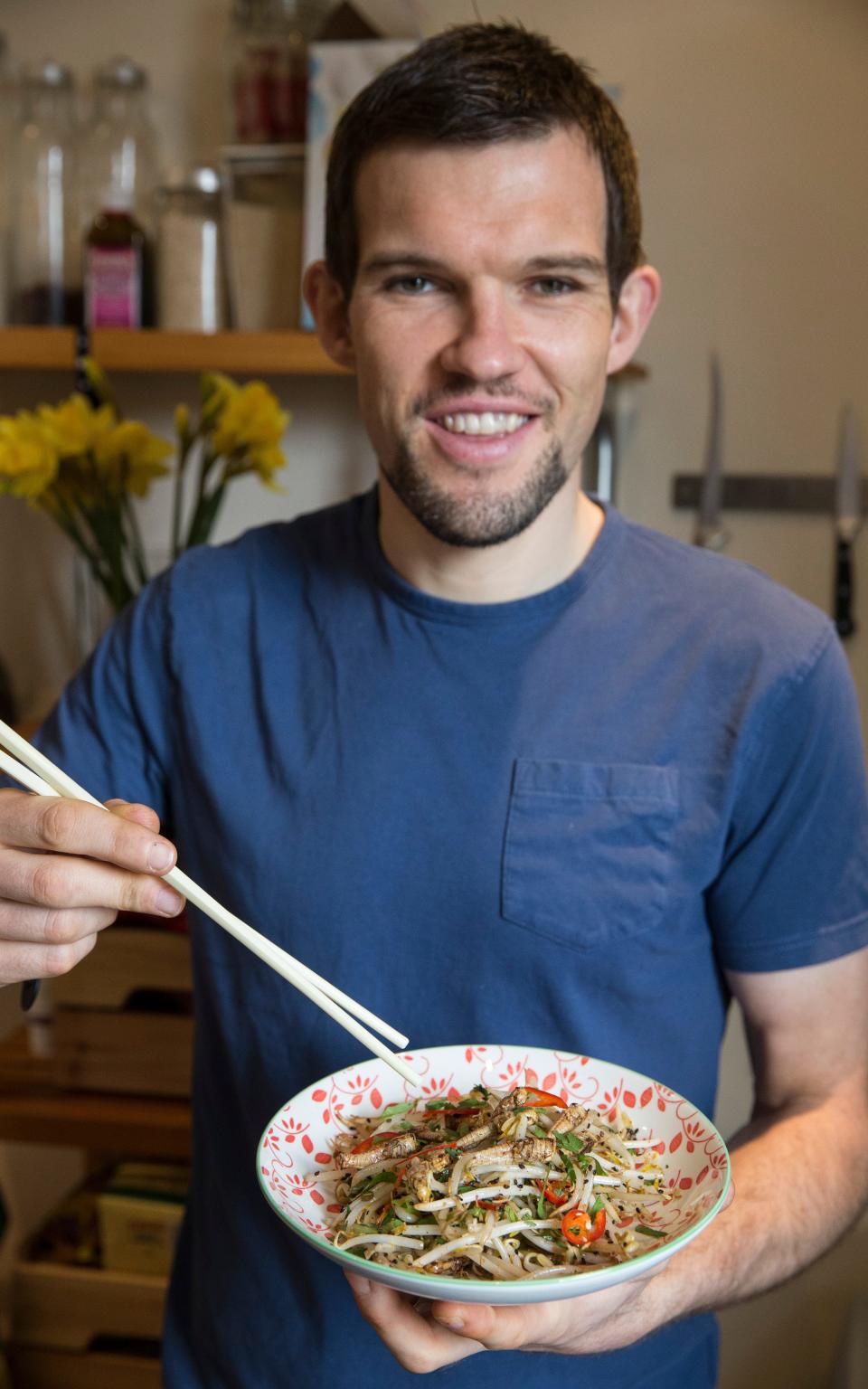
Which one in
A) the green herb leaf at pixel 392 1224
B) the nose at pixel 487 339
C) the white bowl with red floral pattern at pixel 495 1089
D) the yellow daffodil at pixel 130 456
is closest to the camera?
the white bowl with red floral pattern at pixel 495 1089

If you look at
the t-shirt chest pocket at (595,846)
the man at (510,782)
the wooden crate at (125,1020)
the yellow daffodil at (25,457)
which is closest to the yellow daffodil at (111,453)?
the yellow daffodil at (25,457)

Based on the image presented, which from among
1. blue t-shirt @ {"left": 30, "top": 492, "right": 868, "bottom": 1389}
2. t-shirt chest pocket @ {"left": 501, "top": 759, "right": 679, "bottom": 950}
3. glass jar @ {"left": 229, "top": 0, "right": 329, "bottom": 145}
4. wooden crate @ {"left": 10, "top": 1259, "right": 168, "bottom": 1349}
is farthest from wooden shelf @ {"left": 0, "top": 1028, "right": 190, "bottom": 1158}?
glass jar @ {"left": 229, "top": 0, "right": 329, "bottom": 145}

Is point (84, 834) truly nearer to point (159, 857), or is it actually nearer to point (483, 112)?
point (159, 857)

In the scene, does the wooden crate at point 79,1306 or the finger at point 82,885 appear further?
the wooden crate at point 79,1306

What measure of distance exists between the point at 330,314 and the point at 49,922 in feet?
2.35

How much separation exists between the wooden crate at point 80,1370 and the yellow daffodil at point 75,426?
4.42ft

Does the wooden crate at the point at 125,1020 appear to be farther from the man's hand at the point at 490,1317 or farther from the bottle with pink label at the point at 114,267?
the man's hand at the point at 490,1317

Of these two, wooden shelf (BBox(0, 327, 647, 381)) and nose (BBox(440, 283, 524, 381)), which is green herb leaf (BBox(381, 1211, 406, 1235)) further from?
wooden shelf (BBox(0, 327, 647, 381))

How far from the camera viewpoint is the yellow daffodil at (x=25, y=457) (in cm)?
177

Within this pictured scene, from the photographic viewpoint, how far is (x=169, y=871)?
34.7 inches

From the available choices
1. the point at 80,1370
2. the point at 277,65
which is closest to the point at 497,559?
the point at 277,65

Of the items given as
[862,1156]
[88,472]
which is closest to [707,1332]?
[862,1156]

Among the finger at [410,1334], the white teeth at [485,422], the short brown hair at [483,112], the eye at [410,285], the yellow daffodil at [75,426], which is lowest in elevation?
the finger at [410,1334]

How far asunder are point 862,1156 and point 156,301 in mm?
1647
